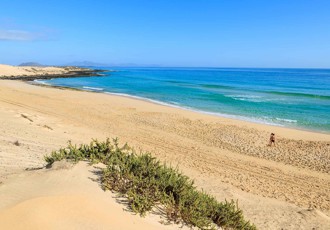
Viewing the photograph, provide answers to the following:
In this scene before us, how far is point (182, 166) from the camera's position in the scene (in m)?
10.6

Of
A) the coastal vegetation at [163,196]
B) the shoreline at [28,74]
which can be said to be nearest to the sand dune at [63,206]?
the coastal vegetation at [163,196]

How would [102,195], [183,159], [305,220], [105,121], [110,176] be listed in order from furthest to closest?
1. [105,121]
2. [183,159]
3. [305,220]
4. [110,176]
5. [102,195]

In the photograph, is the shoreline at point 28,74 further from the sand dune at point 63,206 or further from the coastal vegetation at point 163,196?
the coastal vegetation at point 163,196

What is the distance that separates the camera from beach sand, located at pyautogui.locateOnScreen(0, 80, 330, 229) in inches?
164

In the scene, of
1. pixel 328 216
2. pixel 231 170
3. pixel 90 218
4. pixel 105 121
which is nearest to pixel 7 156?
pixel 90 218

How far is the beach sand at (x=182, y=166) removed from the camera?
4176mm

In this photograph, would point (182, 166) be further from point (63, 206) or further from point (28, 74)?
point (28, 74)

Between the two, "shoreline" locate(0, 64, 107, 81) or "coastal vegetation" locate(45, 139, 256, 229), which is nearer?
"coastal vegetation" locate(45, 139, 256, 229)

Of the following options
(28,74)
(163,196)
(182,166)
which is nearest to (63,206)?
(163,196)

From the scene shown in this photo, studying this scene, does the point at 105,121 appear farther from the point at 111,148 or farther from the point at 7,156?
the point at 111,148

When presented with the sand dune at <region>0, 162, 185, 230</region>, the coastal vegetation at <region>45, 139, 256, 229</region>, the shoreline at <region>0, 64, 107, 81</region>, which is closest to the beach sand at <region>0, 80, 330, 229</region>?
the sand dune at <region>0, 162, 185, 230</region>

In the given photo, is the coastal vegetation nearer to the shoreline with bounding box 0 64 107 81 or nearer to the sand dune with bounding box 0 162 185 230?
the sand dune with bounding box 0 162 185 230

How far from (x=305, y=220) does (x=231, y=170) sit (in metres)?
3.95

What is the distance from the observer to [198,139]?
15.2 m
